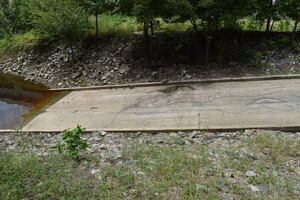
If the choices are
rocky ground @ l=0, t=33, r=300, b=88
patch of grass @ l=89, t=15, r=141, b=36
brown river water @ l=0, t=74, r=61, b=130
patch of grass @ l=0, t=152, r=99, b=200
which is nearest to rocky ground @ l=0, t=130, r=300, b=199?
patch of grass @ l=0, t=152, r=99, b=200

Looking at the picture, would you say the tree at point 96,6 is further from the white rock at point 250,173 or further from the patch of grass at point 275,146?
the white rock at point 250,173

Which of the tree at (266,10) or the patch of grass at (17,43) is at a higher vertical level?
the tree at (266,10)

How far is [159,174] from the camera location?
278 cm

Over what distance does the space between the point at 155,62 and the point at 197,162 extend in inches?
209

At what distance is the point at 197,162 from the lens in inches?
119

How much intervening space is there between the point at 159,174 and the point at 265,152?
1670 millimetres

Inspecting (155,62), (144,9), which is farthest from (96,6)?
(155,62)

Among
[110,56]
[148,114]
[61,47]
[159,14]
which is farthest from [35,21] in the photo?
[148,114]

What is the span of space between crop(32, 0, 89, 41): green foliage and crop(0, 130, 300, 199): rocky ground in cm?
484

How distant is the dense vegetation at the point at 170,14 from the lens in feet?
21.5

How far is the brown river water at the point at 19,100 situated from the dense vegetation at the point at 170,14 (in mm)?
2166

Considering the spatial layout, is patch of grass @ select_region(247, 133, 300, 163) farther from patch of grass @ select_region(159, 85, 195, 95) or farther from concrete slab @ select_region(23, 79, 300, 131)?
patch of grass @ select_region(159, 85, 195, 95)

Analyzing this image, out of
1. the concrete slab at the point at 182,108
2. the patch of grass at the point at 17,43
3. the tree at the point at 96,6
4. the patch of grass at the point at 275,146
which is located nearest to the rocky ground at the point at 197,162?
the patch of grass at the point at 275,146

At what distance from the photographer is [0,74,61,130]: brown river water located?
19.5 feet
